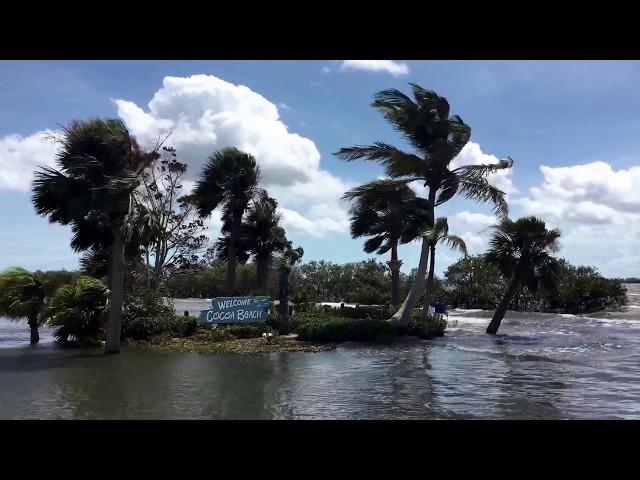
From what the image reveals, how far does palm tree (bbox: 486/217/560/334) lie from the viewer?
23719 millimetres

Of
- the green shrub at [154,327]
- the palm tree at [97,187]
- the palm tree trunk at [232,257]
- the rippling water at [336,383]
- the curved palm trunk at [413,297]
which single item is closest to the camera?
the rippling water at [336,383]

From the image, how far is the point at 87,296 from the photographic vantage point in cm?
1766

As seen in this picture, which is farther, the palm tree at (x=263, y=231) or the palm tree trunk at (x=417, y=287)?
the palm tree at (x=263, y=231)

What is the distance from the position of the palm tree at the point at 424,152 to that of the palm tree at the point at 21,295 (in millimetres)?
11397

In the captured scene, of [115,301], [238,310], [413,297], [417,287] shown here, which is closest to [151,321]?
[115,301]

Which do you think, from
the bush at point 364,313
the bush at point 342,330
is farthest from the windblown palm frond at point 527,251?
the bush at point 342,330

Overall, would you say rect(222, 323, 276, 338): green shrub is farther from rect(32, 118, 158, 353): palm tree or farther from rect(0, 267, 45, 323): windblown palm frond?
rect(0, 267, 45, 323): windblown palm frond

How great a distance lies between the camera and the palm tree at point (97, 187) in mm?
15562

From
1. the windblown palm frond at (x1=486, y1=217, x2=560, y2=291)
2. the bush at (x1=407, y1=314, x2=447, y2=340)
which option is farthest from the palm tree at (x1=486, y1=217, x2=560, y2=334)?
the bush at (x1=407, y1=314, x2=447, y2=340)

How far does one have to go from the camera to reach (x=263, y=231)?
97.9ft

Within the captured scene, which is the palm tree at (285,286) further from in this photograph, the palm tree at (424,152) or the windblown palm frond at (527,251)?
the windblown palm frond at (527,251)
